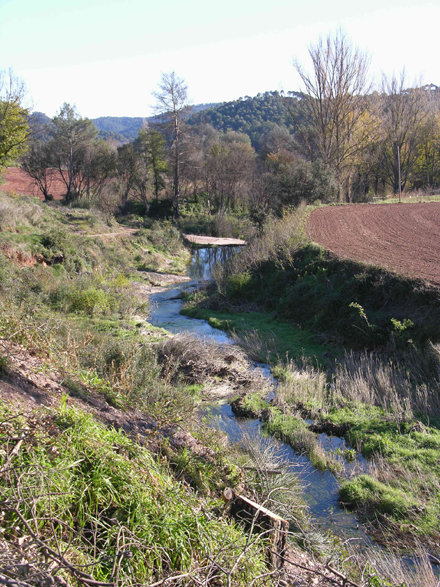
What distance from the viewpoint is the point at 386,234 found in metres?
16.6

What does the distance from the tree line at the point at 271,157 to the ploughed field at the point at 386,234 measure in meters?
3.86

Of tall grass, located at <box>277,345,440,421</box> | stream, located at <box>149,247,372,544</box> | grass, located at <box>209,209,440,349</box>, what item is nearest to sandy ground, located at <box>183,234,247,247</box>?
grass, located at <box>209,209,440,349</box>

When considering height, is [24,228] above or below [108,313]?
above

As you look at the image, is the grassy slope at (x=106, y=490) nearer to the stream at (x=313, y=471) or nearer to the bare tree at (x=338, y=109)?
the stream at (x=313, y=471)

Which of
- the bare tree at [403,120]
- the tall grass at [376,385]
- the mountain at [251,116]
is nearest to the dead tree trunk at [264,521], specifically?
the tall grass at [376,385]

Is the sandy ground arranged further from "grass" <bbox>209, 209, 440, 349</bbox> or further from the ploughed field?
"grass" <bbox>209, 209, 440, 349</bbox>

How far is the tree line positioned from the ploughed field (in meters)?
3.86

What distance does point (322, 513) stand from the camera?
5.50 m

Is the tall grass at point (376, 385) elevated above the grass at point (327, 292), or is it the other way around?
the grass at point (327, 292)

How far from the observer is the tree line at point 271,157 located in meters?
25.6

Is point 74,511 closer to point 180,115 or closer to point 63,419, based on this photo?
point 63,419

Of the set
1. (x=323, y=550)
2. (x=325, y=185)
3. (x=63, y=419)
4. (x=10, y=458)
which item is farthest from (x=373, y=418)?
(x=325, y=185)

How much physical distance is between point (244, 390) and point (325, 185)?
763 inches

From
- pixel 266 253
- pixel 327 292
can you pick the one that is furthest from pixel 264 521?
pixel 266 253
